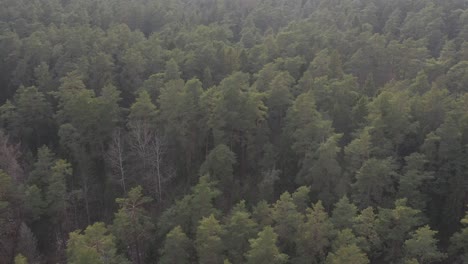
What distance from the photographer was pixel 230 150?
43781mm

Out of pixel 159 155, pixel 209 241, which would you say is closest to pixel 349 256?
pixel 209 241

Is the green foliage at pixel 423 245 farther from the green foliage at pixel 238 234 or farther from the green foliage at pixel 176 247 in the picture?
the green foliage at pixel 176 247

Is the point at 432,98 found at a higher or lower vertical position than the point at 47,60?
lower

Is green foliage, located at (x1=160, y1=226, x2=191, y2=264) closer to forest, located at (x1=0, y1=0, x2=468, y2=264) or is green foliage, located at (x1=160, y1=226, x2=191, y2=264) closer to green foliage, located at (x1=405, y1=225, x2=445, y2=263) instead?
forest, located at (x1=0, y1=0, x2=468, y2=264)

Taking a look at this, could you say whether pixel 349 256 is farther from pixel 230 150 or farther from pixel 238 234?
pixel 230 150

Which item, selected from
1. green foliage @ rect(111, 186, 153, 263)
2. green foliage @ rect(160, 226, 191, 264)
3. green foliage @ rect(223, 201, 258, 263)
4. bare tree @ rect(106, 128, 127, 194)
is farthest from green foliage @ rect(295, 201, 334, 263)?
bare tree @ rect(106, 128, 127, 194)

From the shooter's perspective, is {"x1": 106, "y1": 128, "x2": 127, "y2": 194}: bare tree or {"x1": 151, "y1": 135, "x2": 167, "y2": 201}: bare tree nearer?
{"x1": 151, "y1": 135, "x2": 167, "y2": 201}: bare tree

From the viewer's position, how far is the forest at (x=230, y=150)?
31.7m

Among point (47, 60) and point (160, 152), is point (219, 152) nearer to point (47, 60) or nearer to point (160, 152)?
point (160, 152)

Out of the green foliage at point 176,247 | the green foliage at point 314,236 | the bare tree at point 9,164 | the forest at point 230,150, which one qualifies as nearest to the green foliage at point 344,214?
the forest at point 230,150

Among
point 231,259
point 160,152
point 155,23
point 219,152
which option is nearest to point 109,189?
point 160,152

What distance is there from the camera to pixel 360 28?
63.4 m

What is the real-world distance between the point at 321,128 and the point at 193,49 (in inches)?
928

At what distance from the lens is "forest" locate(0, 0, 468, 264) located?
3173 cm
